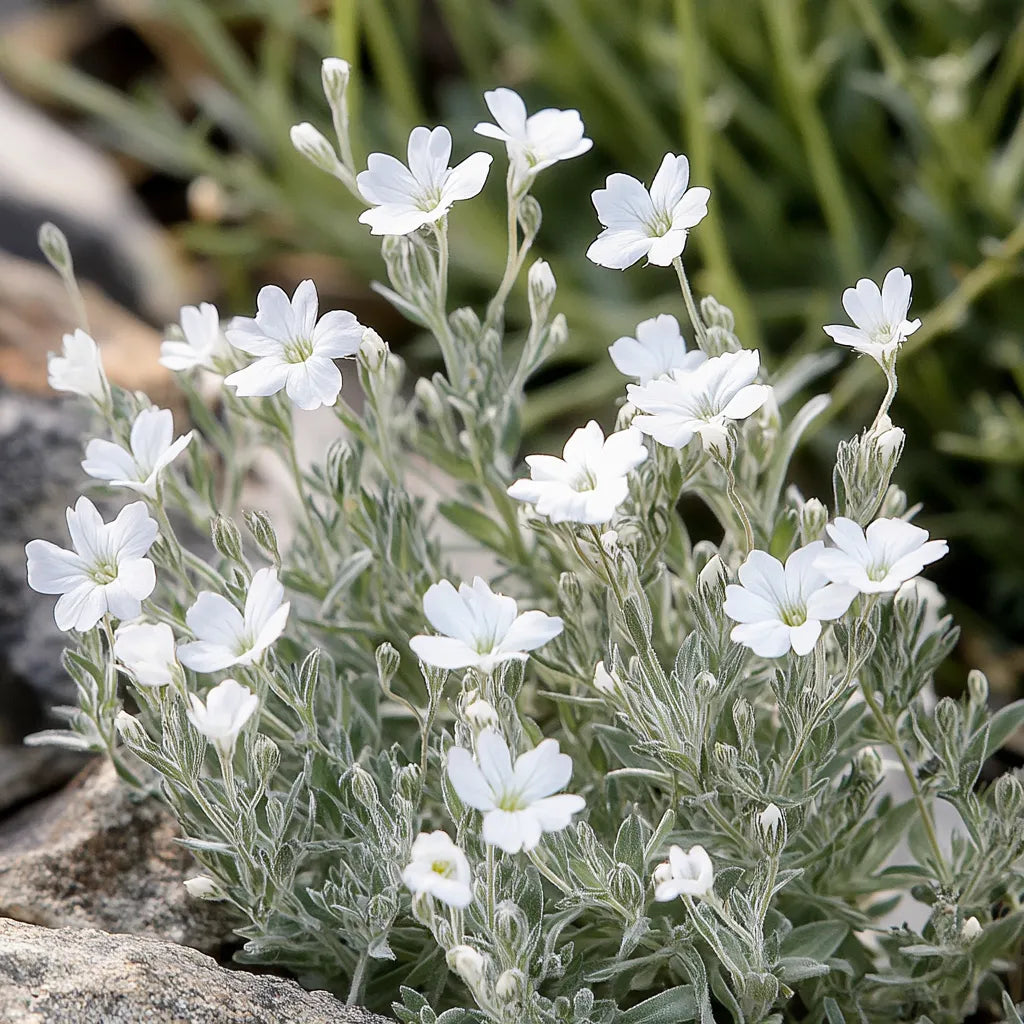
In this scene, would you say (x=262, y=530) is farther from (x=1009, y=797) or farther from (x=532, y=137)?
(x=1009, y=797)

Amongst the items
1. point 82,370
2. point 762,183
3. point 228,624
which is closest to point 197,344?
point 82,370

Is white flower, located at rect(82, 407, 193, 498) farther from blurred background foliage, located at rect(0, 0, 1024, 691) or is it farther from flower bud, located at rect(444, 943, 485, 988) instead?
blurred background foliage, located at rect(0, 0, 1024, 691)

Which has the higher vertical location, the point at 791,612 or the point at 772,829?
the point at 791,612

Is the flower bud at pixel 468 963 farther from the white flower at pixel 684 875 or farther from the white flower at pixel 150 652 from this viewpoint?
the white flower at pixel 150 652

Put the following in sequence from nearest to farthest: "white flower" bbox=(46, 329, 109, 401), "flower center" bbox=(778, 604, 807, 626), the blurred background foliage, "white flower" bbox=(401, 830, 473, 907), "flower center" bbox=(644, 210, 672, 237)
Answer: "white flower" bbox=(401, 830, 473, 907)
"flower center" bbox=(778, 604, 807, 626)
"flower center" bbox=(644, 210, 672, 237)
"white flower" bbox=(46, 329, 109, 401)
the blurred background foliage

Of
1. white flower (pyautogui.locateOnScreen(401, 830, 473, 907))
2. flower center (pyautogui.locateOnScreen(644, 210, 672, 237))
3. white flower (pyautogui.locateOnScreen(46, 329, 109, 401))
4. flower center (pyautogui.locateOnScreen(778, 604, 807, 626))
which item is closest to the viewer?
white flower (pyautogui.locateOnScreen(401, 830, 473, 907))

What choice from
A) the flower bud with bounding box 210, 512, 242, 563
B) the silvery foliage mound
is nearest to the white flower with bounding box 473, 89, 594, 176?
the silvery foliage mound
